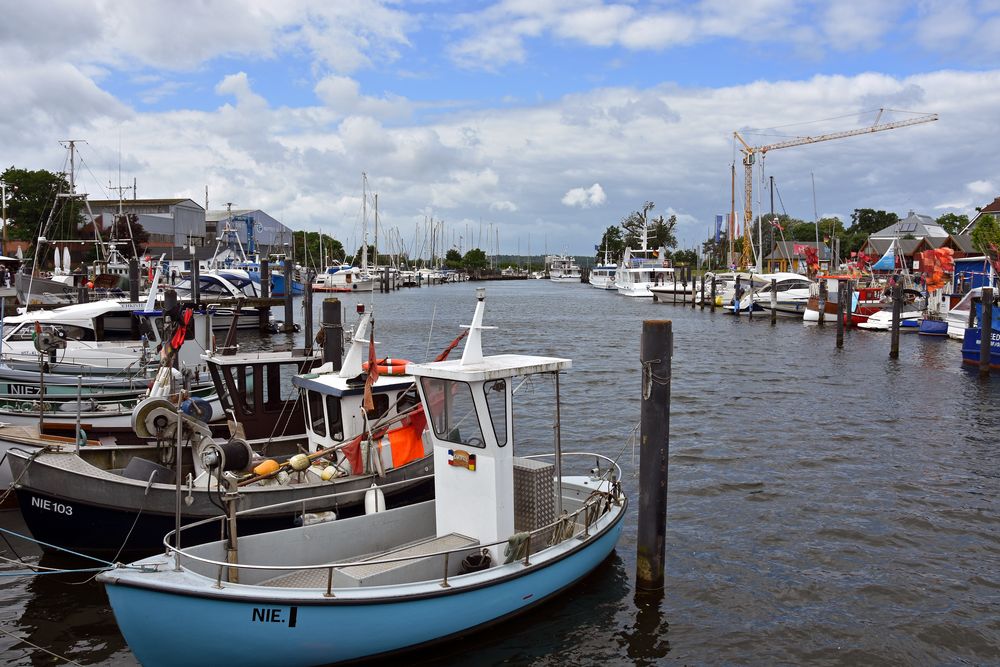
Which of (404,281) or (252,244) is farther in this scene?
(404,281)

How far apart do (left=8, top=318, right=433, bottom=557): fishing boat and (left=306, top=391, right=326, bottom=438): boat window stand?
0.05ft

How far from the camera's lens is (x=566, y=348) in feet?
139

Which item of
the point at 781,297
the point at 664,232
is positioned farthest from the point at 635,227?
the point at 781,297

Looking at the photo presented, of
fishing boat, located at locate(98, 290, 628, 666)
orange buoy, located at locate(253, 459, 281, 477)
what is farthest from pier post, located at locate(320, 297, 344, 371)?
fishing boat, located at locate(98, 290, 628, 666)

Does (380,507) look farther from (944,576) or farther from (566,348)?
(566,348)

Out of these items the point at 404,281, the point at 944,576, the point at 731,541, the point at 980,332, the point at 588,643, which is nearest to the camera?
the point at 588,643

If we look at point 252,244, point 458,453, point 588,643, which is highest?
point 252,244

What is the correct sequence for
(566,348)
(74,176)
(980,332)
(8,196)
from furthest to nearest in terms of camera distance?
(8,196)
(74,176)
(566,348)
(980,332)

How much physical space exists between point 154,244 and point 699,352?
255ft

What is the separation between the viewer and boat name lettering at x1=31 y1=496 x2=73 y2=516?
37.4 ft

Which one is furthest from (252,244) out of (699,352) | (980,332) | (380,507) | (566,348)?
(380,507)

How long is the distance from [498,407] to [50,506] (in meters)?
6.83

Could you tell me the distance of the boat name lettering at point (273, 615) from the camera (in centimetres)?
792

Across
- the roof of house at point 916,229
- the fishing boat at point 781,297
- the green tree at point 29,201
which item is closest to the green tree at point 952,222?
the roof of house at point 916,229
